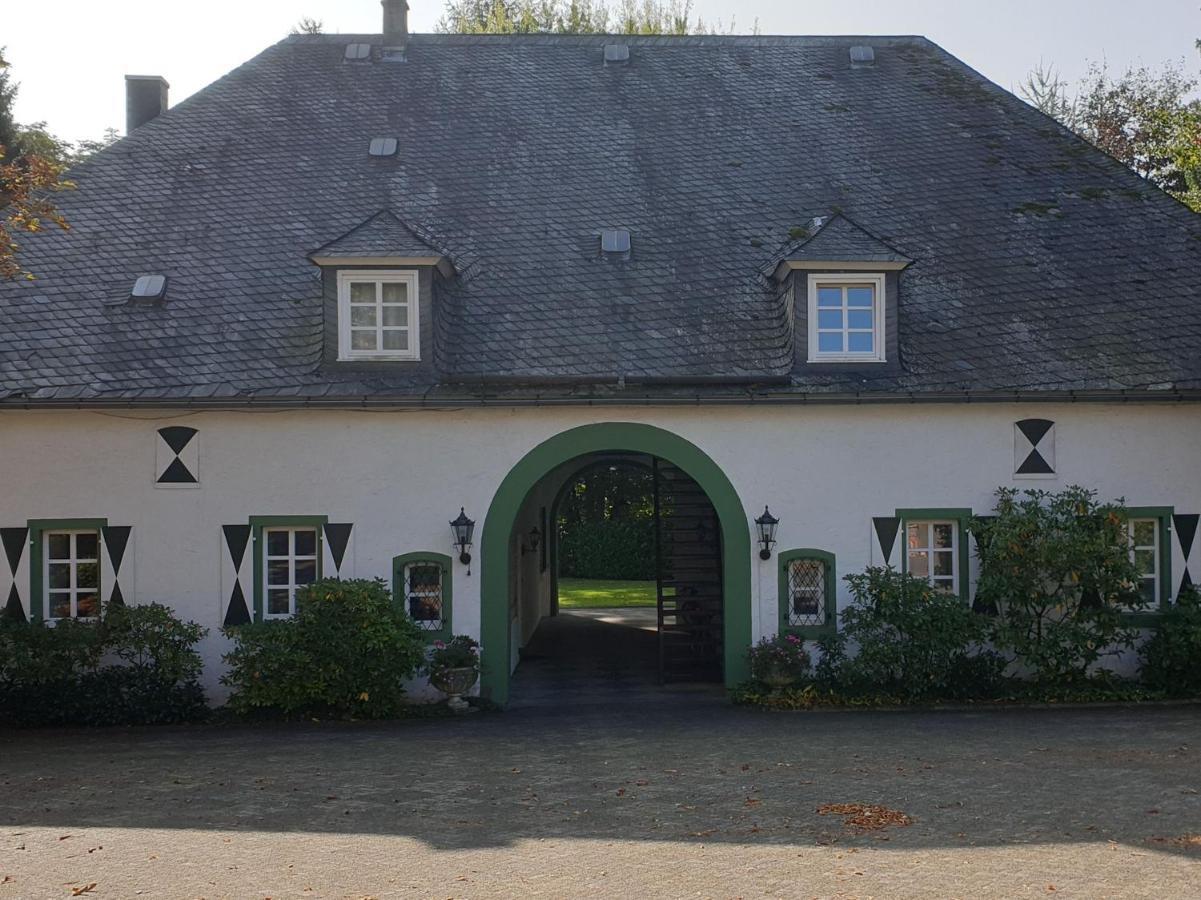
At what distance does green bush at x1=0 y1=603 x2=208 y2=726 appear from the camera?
13500 mm

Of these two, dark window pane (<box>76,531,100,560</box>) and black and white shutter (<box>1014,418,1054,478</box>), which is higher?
black and white shutter (<box>1014,418,1054,478</box>)

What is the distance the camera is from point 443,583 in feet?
47.6

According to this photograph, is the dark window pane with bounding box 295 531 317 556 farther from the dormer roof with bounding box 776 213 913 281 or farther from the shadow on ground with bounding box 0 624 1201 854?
the dormer roof with bounding box 776 213 913 281

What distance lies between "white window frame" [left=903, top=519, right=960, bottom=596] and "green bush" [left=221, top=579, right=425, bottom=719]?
229 inches

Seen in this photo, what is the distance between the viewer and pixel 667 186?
1739 centimetres

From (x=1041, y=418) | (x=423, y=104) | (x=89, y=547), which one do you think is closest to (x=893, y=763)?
(x=1041, y=418)

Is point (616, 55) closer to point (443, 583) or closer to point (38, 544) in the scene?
point (443, 583)

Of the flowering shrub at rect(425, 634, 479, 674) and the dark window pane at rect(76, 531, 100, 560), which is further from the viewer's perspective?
the dark window pane at rect(76, 531, 100, 560)

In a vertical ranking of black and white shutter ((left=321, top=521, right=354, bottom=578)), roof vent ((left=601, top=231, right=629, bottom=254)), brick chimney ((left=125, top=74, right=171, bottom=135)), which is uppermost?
brick chimney ((left=125, top=74, right=171, bottom=135))

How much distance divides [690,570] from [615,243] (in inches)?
177

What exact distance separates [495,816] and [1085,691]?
8.03 meters

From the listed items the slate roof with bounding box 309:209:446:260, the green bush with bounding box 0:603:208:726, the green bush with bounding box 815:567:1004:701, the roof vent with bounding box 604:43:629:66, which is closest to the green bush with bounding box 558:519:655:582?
the roof vent with bounding box 604:43:629:66

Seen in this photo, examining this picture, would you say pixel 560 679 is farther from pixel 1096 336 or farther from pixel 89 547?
pixel 1096 336

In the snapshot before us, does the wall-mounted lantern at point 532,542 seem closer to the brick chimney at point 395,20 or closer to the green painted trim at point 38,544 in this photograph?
the green painted trim at point 38,544
